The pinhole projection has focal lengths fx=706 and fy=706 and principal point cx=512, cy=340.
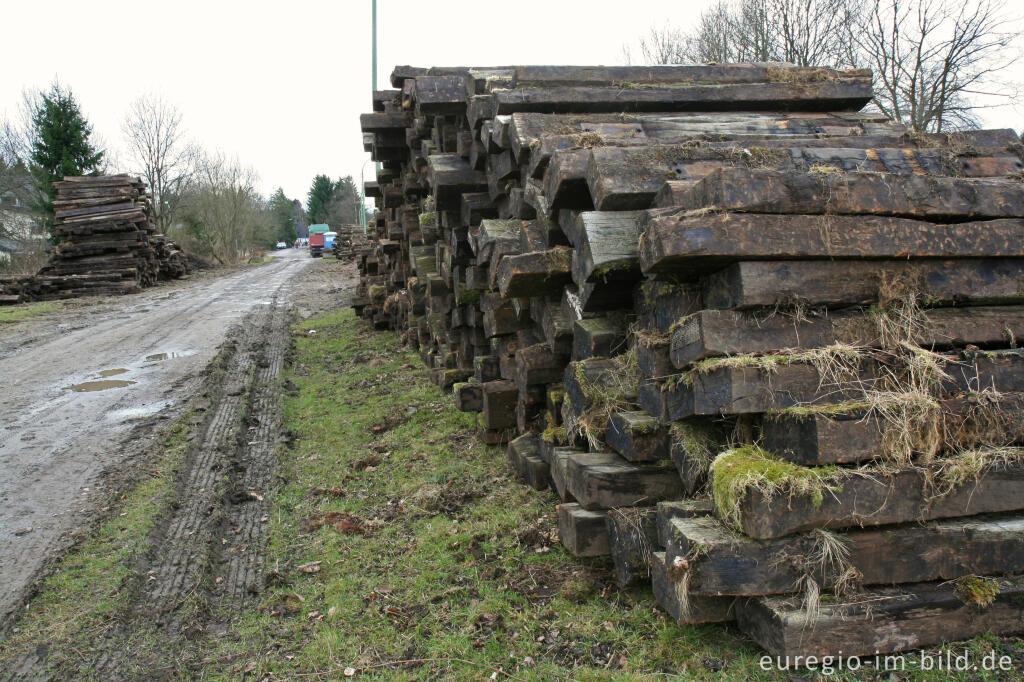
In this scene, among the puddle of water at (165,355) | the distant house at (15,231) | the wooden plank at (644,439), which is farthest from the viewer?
the distant house at (15,231)

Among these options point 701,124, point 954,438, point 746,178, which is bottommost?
point 954,438

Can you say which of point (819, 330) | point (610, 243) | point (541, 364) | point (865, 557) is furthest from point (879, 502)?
point (541, 364)

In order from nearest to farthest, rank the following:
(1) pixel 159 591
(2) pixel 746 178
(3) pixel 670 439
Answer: (2) pixel 746 178 < (3) pixel 670 439 < (1) pixel 159 591

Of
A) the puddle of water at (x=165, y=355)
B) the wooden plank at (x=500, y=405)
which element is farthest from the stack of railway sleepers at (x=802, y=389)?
the puddle of water at (x=165, y=355)

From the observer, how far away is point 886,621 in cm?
264

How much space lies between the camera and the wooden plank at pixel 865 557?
2.68 metres

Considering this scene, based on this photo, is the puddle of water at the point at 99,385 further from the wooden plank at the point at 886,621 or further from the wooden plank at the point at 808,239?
the wooden plank at the point at 886,621

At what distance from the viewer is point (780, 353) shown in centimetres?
284

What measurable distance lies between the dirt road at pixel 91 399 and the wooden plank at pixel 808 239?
309cm

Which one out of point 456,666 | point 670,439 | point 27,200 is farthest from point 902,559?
point 27,200

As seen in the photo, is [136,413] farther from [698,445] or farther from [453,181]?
[698,445]

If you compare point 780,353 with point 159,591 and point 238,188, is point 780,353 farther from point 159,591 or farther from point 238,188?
point 238,188

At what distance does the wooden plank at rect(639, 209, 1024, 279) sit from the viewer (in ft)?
9.24

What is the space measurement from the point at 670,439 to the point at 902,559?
3.57 ft
